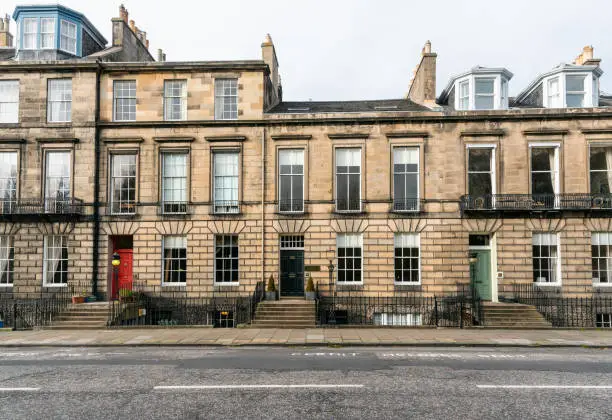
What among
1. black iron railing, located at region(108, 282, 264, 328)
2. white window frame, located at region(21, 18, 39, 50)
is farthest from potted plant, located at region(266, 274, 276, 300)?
white window frame, located at region(21, 18, 39, 50)

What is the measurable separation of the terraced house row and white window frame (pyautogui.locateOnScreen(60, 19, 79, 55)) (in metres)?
2.23

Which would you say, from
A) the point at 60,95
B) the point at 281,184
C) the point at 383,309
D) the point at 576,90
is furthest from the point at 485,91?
the point at 60,95

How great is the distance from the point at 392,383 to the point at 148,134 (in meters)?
18.1

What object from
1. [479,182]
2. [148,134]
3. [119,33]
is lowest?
[479,182]

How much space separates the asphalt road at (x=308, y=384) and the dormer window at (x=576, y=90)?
13304 millimetres

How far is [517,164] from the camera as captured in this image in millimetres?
22344

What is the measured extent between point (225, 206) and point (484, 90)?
14.3m

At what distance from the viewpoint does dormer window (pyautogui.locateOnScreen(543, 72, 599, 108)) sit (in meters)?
22.5

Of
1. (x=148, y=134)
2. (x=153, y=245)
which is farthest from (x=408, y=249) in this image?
(x=148, y=134)

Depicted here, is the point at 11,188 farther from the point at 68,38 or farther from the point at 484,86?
the point at 484,86

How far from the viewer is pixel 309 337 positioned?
1680cm

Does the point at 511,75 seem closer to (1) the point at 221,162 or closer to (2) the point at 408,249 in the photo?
(2) the point at 408,249

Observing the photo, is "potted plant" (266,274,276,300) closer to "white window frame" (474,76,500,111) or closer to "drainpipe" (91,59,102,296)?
"drainpipe" (91,59,102,296)

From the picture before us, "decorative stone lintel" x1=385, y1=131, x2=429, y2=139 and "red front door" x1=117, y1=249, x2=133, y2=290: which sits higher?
"decorative stone lintel" x1=385, y1=131, x2=429, y2=139
